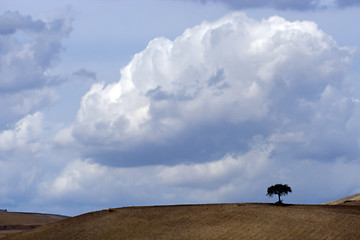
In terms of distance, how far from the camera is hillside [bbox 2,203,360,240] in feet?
239

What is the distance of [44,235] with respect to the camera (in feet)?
262

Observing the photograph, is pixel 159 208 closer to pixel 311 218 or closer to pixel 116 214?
pixel 116 214

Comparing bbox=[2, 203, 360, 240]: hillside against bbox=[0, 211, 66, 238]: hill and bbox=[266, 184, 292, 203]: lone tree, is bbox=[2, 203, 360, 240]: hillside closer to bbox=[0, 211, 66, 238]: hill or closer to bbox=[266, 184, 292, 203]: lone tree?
bbox=[266, 184, 292, 203]: lone tree

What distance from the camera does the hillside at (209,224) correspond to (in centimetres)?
7275

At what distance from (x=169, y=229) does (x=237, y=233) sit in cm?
874

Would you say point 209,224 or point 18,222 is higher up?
point 18,222

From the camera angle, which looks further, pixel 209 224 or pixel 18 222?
pixel 18 222

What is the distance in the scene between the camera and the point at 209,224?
76.6m

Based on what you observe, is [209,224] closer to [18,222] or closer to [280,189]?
[280,189]

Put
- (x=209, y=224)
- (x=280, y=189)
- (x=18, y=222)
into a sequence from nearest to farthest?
(x=209, y=224) → (x=280, y=189) → (x=18, y=222)

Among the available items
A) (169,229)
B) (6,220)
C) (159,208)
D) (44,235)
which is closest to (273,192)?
(159,208)

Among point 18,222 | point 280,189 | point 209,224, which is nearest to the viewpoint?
point 209,224

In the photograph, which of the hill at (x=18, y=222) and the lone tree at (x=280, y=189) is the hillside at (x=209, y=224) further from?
the hill at (x=18, y=222)

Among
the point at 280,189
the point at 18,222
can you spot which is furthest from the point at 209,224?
the point at 18,222
